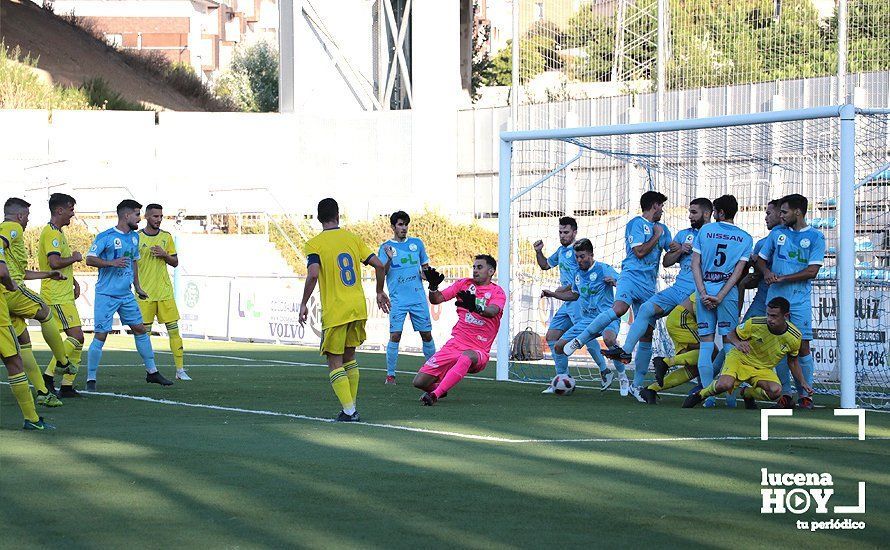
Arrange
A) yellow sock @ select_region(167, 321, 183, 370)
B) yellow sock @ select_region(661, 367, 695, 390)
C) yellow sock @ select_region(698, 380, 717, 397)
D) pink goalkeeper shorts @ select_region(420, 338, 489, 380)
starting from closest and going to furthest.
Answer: yellow sock @ select_region(698, 380, 717, 397) → pink goalkeeper shorts @ select_region(420, 338, 489, 380) → yellow sock @ select_region(661, 367, 695, 390) → yellow sock @ select_region(167, 321, 183, 370)

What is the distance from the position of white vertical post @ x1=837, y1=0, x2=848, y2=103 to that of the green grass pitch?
14414 millimetres

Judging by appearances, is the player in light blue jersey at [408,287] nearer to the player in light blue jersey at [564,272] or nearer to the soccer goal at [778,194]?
the soccer goal at [778,194]

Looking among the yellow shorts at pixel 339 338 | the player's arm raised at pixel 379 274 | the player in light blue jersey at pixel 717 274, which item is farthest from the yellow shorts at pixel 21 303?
the player in light blue jersey at pixel 717 274

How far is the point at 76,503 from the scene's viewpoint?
24.8ft

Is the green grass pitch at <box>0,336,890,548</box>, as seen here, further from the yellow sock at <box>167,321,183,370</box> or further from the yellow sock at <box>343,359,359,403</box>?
the yellow sock at <box>167,321,183,370</box>

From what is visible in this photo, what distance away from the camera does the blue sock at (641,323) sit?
535 inches

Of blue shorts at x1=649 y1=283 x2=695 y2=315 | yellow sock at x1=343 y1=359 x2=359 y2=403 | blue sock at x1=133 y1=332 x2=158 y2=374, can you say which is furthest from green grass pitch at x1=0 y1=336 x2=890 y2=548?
blue sock at x1=133 y1=332 x2=158 y2=374

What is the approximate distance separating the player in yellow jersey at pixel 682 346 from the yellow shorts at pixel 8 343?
652 cm

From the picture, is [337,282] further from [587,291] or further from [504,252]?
[504,252]

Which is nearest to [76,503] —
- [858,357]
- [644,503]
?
[644,503]

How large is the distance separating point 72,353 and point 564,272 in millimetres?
5742

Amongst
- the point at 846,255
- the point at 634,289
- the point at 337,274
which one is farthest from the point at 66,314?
the point at 846,255


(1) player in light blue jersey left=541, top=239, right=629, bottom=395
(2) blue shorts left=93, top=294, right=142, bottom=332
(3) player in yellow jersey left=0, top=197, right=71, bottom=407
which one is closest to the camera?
(3) player in yellow jersey left=0, top=197, right=71, bottom=407

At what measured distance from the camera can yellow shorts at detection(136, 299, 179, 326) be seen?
1584 cm
